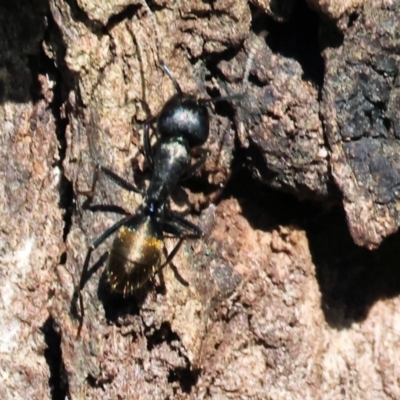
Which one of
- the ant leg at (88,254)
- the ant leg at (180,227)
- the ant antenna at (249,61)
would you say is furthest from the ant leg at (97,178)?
the ant antenna at (249,61)

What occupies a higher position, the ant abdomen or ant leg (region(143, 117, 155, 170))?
ant leg (region(143, 117, 155, 170))

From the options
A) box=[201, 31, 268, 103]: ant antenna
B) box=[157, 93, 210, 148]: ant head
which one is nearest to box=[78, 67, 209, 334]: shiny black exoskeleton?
box=[157, 93, 210, 148]: ant head

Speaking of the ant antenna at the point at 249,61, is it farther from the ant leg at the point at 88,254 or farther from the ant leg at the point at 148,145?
the ant leg at the point at 88,254

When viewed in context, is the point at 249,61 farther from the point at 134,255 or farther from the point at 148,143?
the point at 134,255

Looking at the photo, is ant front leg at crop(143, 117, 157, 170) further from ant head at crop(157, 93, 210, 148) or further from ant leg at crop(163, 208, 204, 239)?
ant leg at crop(163, 208, 204, 239)

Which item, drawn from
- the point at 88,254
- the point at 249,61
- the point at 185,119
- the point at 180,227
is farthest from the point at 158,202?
the point at 249,61

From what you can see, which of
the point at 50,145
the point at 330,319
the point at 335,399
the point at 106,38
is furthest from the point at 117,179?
the point at 335,399

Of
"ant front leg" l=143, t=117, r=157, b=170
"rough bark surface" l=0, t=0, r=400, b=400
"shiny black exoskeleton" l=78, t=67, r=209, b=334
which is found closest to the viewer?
"rough bark surface" l=0, t=0, r=400, b=400
